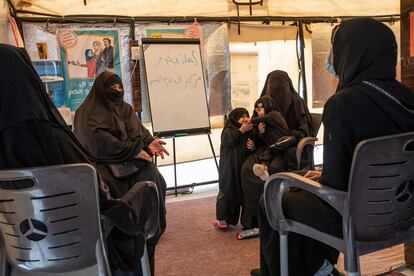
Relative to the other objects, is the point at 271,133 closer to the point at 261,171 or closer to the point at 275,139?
the point at 275,139

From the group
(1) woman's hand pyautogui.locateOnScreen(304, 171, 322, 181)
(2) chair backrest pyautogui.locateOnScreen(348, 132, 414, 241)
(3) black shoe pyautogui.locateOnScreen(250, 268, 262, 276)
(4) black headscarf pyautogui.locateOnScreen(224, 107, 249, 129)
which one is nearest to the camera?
(2) chair backrest pyautogui.locateOnScreen(348, 132, 414, 241)

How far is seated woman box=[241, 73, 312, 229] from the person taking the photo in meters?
2.72

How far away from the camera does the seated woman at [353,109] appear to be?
1.42 meters

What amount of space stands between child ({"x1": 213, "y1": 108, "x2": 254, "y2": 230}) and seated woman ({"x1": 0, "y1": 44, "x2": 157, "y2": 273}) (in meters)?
1.60

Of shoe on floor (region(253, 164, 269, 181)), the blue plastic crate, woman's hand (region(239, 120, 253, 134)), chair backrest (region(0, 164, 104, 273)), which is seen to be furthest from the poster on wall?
chair backrest (region(0, 164, 104, 273))

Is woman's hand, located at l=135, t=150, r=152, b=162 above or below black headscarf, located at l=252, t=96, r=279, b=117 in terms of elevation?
below

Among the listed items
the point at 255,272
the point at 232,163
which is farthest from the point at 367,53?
the point at 232,163

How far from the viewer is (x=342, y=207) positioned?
1.36m

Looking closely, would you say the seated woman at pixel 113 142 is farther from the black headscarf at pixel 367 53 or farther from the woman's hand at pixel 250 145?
the black headscarf at pixel 367 53

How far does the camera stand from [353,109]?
1.42m

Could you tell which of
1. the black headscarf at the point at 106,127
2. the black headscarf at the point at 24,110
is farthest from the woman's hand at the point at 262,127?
the black headscarf at the point at 24,110

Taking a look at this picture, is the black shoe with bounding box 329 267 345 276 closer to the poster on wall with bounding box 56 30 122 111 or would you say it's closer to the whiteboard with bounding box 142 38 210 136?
the whiteboard with bounding box 142 38 210 136

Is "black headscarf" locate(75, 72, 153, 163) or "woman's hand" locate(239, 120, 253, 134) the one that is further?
"woman's hand" locate(239, 120, 253, 134)

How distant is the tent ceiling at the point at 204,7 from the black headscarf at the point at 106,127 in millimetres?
1228
